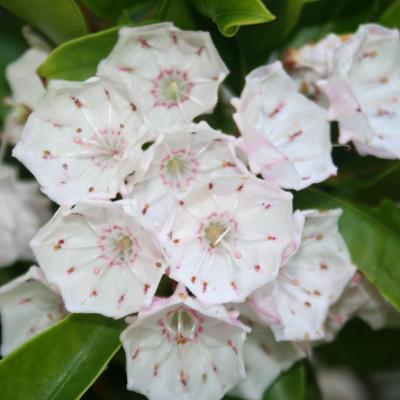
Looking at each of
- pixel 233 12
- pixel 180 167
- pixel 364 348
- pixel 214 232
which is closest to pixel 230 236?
pixel 214 232

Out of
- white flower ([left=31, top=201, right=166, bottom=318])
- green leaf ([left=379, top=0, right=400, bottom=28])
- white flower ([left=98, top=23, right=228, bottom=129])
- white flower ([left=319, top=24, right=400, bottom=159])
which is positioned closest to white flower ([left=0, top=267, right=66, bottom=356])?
white flower ([left=31, top=201, right=166, bottom=318])

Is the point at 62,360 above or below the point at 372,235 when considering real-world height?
above

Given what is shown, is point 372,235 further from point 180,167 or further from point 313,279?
point 180,167

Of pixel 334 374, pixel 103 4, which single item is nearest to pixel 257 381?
pixel 103 4

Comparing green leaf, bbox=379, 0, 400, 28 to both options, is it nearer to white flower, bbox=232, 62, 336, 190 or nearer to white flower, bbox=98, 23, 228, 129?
white flower, bbox=232, 62, 336, 190

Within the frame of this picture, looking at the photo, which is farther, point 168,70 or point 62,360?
point 168,70

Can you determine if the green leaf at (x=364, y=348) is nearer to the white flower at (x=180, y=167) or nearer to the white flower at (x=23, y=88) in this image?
the white flower at (x=180, y=167)

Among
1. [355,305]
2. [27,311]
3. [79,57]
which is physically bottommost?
[355,305]
